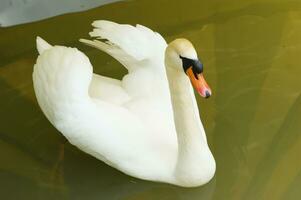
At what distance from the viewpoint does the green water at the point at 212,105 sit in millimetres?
1631

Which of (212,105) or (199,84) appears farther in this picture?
(212,105)

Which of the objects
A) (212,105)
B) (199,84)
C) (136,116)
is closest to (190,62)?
(199,84)

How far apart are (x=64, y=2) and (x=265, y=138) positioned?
3.35 feet

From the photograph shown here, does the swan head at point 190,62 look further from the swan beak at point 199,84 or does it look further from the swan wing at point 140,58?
the swan wing at point 140,58

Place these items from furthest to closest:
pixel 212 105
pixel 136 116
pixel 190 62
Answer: pixel 212 105, pixel 136 116, pixel 190 62

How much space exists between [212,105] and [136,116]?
0.36 metres

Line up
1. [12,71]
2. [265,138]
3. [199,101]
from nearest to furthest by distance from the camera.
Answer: [265,138]
[199,101]
[12,71]

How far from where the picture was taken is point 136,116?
1590mm

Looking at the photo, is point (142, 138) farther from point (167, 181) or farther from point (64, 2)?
point (64, 2)

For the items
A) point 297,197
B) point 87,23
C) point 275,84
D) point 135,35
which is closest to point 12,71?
point 87,23

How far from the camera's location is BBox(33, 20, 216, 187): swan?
4.70 feet

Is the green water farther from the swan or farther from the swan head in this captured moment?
the swan head

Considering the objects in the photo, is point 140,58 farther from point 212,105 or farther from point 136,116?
point 212,105

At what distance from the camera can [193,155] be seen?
1515 mm
